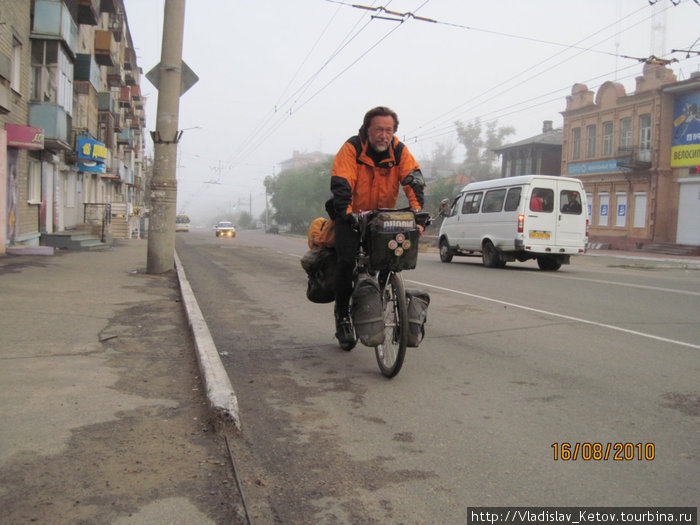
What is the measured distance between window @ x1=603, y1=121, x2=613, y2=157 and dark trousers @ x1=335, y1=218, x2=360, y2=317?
3655cm

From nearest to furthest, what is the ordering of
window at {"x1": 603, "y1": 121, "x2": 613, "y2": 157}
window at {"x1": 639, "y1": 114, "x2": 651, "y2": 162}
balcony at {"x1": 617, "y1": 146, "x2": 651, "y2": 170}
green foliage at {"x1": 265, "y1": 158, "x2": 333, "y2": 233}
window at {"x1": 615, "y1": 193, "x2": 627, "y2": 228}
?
balcony at {"x1": 617, "y1": 146, "x2": 651, "y2": 170}, window at {"x1": 639, "y1": 114, "x2": 651, "y2": 162}, window at {"x1": 615, "y1": 193, "x2": 627, "y2": 228}, window at {"x1": 603, "y1": 121, "x2": 613, "y2": 157}, green foliage at {"x1": 265, "y1": 158, "x2": 333, "y2": 233}

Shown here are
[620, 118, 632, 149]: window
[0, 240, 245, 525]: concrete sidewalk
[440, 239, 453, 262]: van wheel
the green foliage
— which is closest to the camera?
[0, 240, 245, 525]: concrete sidewalk

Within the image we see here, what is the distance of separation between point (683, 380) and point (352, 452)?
285 cm

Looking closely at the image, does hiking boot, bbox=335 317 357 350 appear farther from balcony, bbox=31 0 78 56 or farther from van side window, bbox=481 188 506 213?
balcony, bbox=31 0 78 56

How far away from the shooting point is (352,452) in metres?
3.21

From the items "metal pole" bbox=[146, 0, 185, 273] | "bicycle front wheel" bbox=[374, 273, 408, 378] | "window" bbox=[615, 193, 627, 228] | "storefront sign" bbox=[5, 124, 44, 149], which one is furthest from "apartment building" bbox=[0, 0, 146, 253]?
"window" bbox=[615, 193, 627, 228]

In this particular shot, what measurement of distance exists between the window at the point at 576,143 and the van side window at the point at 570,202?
27352mm

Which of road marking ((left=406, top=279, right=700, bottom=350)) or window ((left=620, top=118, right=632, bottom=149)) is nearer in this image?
road marking ((left=406, top=279, right=700, bottom=350))

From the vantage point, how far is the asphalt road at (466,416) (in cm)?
274

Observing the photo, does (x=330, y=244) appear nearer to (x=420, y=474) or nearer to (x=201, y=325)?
(x=201, y=325)

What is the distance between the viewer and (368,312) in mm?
4500

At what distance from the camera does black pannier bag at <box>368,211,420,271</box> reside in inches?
169

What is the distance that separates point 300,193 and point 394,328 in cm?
7862

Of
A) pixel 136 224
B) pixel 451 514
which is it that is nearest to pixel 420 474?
pixel 451 514
